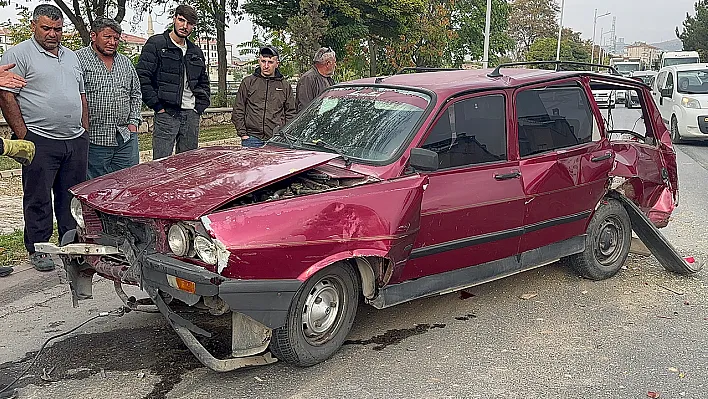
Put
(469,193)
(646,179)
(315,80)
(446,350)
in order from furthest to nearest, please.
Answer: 1. (315,80)
2. (646,179)
3. (469,193)
4. (446,350)

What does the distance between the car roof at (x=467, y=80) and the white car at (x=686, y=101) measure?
35.9 ft

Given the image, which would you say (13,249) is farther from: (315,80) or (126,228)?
(315,80)

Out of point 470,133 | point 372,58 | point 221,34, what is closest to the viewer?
point 470,133

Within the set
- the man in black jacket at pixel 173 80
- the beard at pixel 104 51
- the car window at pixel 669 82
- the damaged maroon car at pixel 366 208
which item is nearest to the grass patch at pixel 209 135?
the man in black jacket at pixel 173 80

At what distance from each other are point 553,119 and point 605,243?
4.26 feet

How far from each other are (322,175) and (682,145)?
47.7 feet

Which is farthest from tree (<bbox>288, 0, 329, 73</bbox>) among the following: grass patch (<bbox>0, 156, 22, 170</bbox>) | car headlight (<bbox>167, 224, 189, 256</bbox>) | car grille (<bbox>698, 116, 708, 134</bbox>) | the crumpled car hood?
car headlight (<bbox>167, 224, 189, 256</bbox>)

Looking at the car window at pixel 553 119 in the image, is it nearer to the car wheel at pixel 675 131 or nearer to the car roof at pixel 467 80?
the car roof at pixel 467 80

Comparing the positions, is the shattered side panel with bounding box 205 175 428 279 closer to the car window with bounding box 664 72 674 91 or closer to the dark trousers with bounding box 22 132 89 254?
the dark trousers with bounding box 22 132 89 254

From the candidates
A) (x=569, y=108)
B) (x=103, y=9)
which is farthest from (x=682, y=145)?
(x=103, y=9)

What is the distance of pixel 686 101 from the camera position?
1562 cm

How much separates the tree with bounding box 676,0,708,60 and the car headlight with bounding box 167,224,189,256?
63098 millimetres

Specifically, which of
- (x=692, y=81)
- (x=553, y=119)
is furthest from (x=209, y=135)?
(x=553, y=119)

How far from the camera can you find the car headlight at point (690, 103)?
50.4ft
